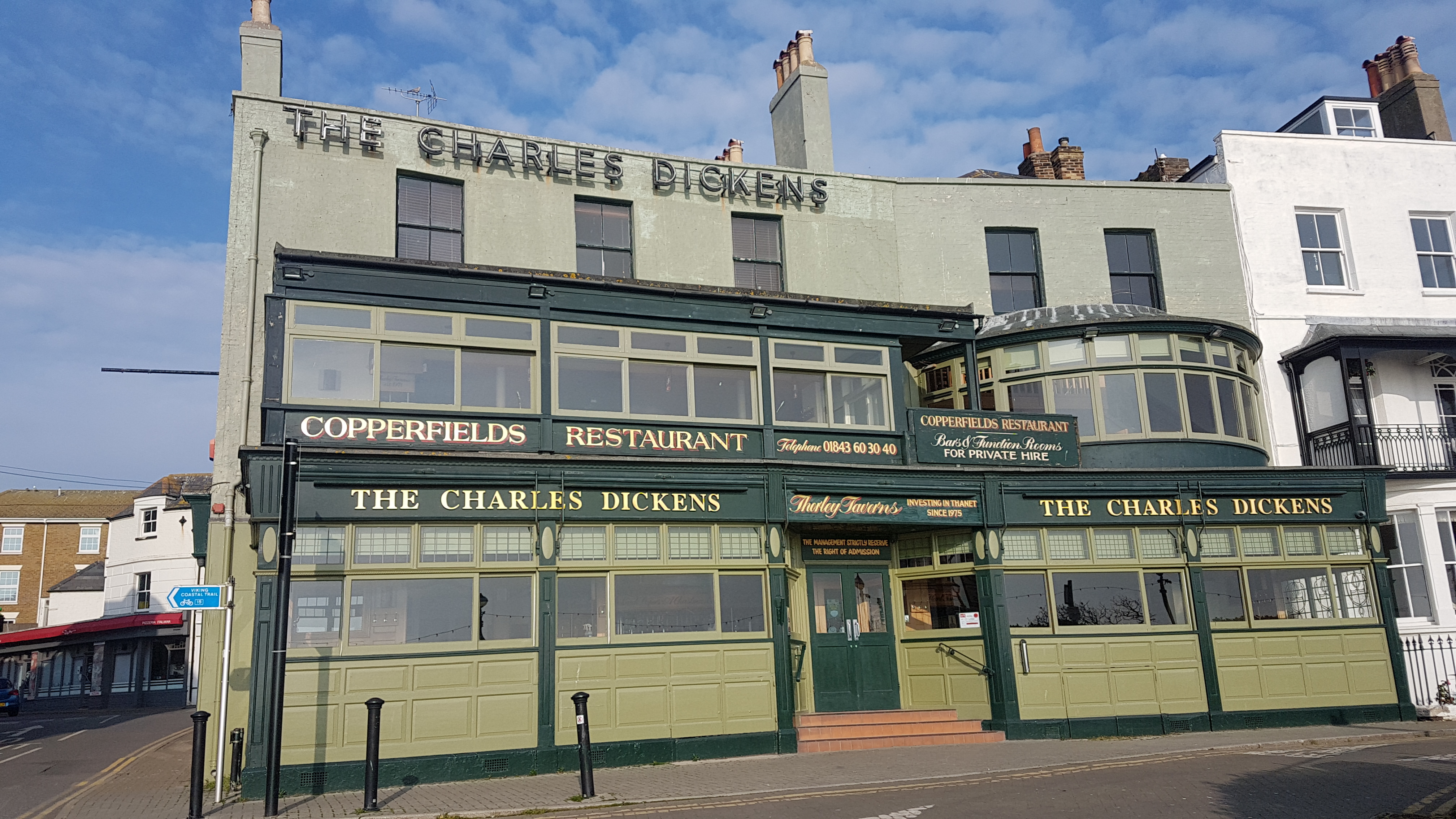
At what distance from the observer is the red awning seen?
3856 cm

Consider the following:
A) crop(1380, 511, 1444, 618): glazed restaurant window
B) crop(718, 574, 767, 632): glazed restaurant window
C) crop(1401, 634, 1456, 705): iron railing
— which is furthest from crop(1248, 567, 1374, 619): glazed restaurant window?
crop(718, 574, 767, 632): glazed restaurant window

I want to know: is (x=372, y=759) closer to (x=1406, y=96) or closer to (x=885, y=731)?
(x=885, y=731)

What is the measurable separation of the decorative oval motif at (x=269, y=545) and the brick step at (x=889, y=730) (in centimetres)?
747

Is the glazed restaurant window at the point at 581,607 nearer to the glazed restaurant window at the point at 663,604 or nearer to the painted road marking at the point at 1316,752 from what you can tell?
the glazed restaurant window at the point at 663,604

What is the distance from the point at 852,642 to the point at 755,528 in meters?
2.78

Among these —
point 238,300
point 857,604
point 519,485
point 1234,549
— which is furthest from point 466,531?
point 1234,549

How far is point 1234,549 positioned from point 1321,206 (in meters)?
9.25

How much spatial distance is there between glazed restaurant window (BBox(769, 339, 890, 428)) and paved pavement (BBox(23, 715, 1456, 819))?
5069 millimetres

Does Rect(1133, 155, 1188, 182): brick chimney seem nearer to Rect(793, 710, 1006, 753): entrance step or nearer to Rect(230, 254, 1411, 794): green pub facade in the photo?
Rect(230, 254, 1411, 794): green pub facade

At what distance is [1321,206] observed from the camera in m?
22.2

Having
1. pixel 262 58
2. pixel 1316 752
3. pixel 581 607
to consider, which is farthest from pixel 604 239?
pixel 1316 752

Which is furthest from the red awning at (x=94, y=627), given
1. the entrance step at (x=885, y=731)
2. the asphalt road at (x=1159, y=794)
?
the asphalt road at (x=1159, y=794)

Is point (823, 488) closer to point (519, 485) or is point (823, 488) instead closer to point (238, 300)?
point (519, 485)

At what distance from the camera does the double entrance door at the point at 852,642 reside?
1620cm
